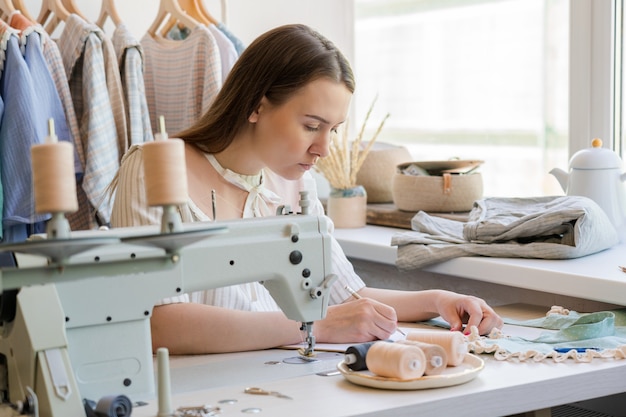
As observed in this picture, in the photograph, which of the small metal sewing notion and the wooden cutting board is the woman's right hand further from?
the wooden cutting board

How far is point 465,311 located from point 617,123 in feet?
3.68

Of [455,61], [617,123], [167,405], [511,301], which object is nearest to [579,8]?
[617,123]

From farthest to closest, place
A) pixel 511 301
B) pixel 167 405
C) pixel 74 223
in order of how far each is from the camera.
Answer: pixel 74 223
pixel 511 301
pixel 167 405

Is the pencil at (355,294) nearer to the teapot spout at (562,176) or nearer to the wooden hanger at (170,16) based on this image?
the teapot spout at (562,176)

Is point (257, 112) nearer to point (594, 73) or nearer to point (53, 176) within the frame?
point (53, 176)

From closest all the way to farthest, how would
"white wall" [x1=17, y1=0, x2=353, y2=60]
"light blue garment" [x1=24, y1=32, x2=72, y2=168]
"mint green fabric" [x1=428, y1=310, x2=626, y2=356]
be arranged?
"mint green fabric" [x1=428, y1=310, x2=626, y2=356]
"light blue garment" [x1=24, y1=32, x2=72, y2=168]
"white wall" [x1=17, y1=0, x2=353, y2=60]

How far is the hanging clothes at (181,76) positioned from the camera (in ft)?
9.62

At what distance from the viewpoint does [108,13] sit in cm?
301

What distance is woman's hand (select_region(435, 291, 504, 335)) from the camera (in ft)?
6.29

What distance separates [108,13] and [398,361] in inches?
74.6

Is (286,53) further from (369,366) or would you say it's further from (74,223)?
(74,223)

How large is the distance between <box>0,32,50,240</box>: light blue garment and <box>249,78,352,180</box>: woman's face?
84cm

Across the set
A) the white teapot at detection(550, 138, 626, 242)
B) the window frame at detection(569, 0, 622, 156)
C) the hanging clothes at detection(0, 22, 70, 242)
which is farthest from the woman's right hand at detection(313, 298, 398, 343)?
the window frame at detection(569, 0, 622, 156)

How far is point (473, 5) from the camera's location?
328 cm
